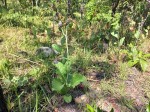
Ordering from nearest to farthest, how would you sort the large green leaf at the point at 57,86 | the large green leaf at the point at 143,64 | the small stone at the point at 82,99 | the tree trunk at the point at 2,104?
the tree trunk at the point at 2,104 → the large green leaf at the point at 57,86 → the small stone at the point at 82,99 → the large green leaf at the point at 143,64

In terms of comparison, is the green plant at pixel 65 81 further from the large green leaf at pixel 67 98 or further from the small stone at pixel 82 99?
the small stone at pixel 82 99

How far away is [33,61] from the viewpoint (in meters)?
3.19

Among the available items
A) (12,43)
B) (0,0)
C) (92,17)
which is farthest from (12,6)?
(92,17)

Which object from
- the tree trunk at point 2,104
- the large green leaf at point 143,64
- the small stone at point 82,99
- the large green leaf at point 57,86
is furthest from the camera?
the large green leaf at point 143,64

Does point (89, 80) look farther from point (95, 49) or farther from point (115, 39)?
point (115, 39)

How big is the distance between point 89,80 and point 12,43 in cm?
130

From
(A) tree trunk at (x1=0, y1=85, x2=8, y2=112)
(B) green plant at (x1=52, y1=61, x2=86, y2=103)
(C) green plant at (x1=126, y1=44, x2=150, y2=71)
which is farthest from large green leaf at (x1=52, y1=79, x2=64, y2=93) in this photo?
(C) green plant at (x1=126, y1=44, x2=150, y2=71)

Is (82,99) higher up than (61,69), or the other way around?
(61,69)

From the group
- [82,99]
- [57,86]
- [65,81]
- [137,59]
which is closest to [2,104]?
[57,86]

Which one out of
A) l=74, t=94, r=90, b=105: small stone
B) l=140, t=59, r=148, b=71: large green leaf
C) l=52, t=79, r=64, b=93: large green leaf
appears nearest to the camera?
l=52, t=79, r=64, b=93: large green leaf

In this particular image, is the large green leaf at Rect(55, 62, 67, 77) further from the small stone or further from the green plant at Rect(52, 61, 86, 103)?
the small stone

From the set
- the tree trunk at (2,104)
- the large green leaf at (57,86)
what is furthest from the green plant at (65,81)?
the tree trunk at (2,104)

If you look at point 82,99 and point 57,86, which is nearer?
point 57,86

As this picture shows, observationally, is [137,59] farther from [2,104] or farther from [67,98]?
[2,104]
